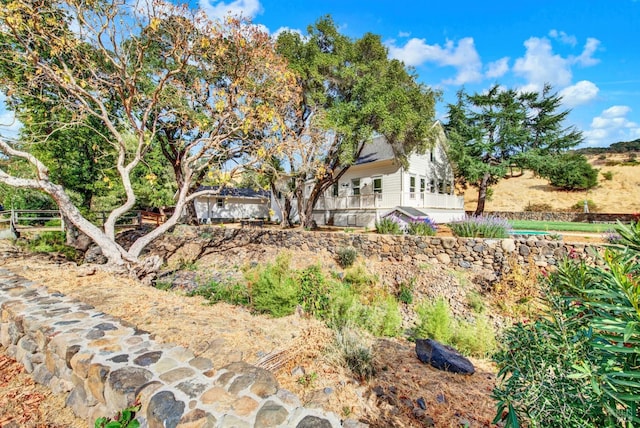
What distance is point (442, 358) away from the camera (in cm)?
381

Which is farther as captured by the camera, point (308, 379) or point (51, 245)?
point (51, 245)

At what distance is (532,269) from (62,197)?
12.7 metres

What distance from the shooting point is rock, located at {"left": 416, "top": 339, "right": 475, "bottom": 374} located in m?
3.71

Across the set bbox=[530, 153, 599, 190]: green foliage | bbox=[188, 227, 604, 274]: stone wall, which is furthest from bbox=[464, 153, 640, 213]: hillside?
bbox=[188, 227, 604, 274]: stone wall

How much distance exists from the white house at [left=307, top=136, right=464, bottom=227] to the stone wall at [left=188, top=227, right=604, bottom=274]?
22.3ft

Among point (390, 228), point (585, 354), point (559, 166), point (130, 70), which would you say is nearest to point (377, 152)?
point (390, 228)

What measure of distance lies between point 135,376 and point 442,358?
11.9 ft

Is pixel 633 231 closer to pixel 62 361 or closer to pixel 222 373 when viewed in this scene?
pixel 222 373

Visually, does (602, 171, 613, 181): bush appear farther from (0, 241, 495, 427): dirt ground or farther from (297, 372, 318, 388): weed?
(297, 372, 318, 388): weed

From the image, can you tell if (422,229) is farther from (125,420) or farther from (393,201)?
(125,420)

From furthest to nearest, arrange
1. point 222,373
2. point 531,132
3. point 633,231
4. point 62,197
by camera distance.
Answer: point 531,132
point 62,197
point 222,373
point 633,231

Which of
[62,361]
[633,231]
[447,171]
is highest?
[447,171]

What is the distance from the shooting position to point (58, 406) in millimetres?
2752

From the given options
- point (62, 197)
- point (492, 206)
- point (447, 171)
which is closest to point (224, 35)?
point (62, 197)
